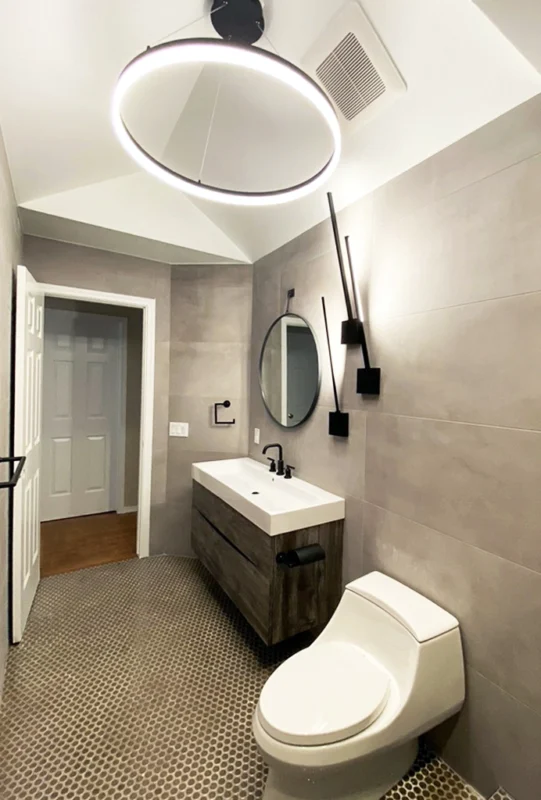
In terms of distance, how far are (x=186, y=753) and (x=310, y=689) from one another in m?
0.62

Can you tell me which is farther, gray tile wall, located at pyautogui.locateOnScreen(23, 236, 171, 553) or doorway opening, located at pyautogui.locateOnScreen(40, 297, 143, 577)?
doorway opening, located at pyautogui.locateOnScreen(40, 297, 143, 577)

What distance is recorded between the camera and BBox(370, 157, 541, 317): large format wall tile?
117 cm

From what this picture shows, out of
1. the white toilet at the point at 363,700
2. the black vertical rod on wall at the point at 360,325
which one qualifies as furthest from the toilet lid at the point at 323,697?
the black vertical rod on wall at the point at 360,325

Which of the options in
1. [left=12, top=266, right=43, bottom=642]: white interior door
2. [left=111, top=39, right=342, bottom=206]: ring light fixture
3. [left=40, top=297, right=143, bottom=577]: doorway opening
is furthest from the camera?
[left=40, top=297, right=143, bottom=577]: doorway opening

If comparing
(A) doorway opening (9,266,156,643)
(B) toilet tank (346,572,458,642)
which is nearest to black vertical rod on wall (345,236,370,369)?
(B) toilet tank (346,572,458,642)

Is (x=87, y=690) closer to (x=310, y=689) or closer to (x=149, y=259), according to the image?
(x=310, y=689)

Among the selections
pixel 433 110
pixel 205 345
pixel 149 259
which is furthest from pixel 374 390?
pixel 149 259

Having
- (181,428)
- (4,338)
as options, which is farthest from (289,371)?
(4,338)

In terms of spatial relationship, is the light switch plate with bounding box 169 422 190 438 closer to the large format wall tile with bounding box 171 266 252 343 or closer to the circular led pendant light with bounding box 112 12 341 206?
the large format wall tile with bounding box 171 266 252 343

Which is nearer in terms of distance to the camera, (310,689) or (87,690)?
(310,689)

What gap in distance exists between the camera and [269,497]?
204cm

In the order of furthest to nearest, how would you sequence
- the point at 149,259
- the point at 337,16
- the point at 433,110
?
1. the point at 149,259
2. the point at 433,110
3. the point at 337,16

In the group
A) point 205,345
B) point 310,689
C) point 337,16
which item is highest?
point 337,16

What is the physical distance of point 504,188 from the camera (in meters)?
1.22
